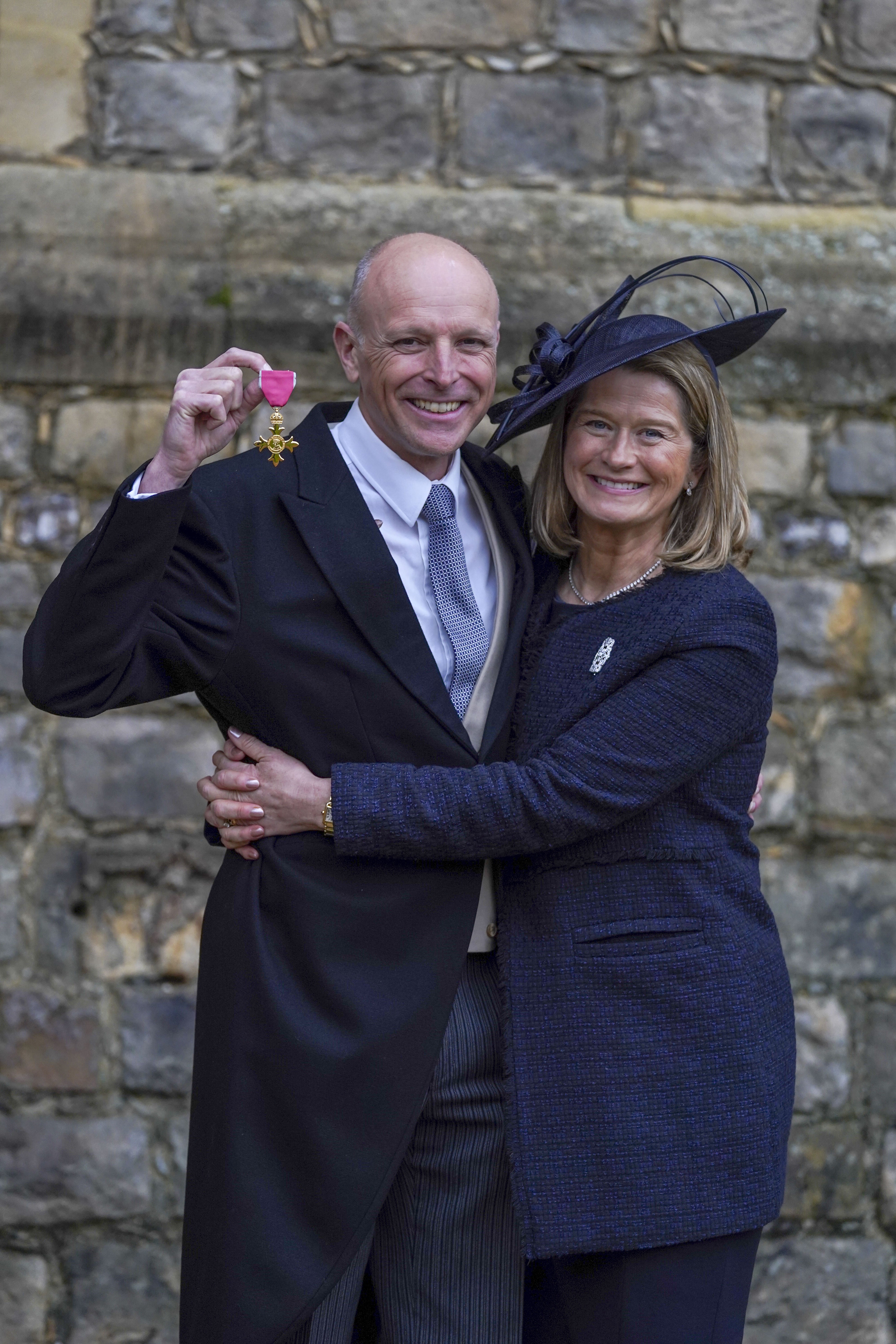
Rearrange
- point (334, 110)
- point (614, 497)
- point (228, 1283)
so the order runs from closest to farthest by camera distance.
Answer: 1. point (228, 1283)
2. point (614, 497)
3. point (334, 110)

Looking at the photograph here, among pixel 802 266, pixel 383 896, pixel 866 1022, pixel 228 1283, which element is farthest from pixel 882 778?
pixel 228 1283

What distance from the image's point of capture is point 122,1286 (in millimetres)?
3027

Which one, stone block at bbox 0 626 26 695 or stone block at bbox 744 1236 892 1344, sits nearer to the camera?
stone block at bbox 0 626 26 695

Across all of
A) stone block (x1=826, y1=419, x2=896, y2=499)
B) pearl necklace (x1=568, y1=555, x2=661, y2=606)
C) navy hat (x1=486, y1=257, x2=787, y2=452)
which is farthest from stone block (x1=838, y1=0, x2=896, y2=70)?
pearl necklace (x1=568, y1=555, x2=661, y2=606)

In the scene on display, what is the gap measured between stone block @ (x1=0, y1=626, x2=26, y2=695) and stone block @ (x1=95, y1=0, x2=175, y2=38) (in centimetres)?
137

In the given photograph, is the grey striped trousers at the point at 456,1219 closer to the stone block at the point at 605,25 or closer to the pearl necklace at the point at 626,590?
the pearl necklace at the point at 626,590

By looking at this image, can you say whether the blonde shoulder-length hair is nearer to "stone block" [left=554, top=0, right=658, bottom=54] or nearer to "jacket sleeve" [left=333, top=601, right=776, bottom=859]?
"jacket sleeve" [left=333, top=601, right=776, bottom=859]

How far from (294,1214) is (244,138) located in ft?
7.66

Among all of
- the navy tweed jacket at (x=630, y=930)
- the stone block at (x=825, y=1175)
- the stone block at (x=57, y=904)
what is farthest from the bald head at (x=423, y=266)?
the stone block at (x=825, y=1175)

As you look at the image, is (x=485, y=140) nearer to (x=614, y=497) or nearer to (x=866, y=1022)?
(x=614, y=497)

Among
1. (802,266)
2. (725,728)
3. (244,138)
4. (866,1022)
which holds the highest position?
(244,138)

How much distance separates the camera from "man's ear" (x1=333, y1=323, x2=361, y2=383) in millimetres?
2137

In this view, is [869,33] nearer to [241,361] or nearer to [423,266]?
[423,266]

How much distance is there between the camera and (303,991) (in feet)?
6.29
